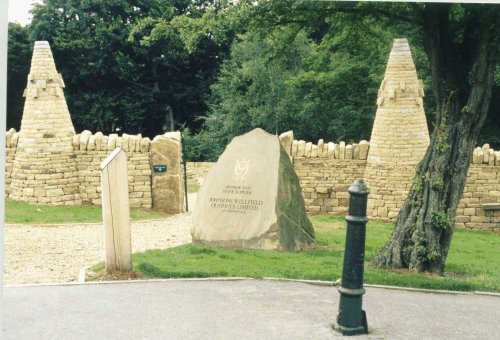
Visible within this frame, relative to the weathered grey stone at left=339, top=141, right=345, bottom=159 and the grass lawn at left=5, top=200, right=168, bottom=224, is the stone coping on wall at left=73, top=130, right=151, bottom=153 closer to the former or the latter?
the grass lawn at left=5, top=200, right=168, bottom=224

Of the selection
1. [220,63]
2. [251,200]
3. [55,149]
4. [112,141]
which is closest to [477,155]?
[251,200]

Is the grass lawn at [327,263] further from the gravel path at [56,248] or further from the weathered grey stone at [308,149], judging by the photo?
the weathered grey stone at [308,149]

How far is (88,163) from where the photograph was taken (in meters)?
5.32

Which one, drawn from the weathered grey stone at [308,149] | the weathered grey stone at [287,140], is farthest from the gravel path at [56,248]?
the weathered grey stone at [308,149]

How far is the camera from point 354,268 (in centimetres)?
385

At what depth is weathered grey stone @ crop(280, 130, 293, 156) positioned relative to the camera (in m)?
5.21

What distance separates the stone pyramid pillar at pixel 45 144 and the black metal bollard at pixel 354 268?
7.07ft

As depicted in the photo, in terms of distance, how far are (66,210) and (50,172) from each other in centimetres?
44

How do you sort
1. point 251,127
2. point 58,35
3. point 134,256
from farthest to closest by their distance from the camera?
point 251,127 → point 134,256 → point 58,35

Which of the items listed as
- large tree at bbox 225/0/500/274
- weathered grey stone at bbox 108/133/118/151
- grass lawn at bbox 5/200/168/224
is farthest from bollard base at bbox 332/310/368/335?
weathered grey stone at bbox 108/133/118/151

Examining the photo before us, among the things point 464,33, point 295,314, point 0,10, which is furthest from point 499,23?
point 0,10

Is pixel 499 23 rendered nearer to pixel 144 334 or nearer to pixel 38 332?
pixel 144 334

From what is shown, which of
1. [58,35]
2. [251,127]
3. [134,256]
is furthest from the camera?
[251,127]

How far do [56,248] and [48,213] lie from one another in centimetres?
44
